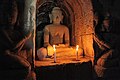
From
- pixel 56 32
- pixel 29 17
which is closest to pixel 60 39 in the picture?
pixel 56 32

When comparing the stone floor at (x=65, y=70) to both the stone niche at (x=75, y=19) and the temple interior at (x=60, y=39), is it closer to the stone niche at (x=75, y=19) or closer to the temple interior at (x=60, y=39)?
the temple interior at (x=60, y=39)

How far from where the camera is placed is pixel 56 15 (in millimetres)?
6645

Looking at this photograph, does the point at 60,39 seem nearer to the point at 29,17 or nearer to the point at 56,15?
the point at 56,15

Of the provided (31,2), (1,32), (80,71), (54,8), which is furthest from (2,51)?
(54,8)

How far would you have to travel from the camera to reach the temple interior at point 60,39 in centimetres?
421

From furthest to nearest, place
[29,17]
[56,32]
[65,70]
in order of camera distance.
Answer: [56,32] → [65,70] → [29,17]

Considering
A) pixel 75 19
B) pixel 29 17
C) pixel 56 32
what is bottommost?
pixel 56 32

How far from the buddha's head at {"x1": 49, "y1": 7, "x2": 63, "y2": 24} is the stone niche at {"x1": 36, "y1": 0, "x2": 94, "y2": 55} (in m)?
0.34

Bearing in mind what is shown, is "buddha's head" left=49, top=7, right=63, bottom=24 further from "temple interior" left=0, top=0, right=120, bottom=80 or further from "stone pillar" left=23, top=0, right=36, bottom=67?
"stone pillar" left=23, top=0, right=36, bottom=67

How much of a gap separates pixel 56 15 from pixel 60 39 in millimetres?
828

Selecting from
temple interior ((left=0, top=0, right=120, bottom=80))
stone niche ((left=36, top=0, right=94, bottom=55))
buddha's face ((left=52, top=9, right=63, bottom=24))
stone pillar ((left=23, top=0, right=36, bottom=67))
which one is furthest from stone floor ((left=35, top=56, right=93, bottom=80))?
buddha's face ((left=52, top=9, right=63, bottom=24))

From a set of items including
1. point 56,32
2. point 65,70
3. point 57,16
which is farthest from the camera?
point 57,16

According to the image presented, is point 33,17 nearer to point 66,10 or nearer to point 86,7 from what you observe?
point 86,7

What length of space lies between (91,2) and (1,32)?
256 centimetres
